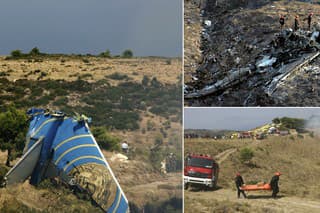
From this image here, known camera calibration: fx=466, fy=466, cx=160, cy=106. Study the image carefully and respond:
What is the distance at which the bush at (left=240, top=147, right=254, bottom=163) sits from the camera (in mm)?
4453

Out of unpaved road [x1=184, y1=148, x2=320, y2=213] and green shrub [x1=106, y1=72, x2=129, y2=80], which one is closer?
unpaved road [x1=184, y1=148, x2=320, y2=213]

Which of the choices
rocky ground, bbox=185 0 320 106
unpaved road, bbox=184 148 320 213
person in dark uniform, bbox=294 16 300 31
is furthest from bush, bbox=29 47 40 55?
person in dark uniform, bbox=294 16 300 31

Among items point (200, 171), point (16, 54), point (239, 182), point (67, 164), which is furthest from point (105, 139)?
point (16, 54)

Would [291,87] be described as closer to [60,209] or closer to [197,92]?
[197,92]

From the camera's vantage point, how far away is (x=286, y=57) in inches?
164

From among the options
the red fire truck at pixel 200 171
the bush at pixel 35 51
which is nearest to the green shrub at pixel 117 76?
the bush at pixel 35 51

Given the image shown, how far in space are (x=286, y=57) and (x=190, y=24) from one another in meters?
0.92

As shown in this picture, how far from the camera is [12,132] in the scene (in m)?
4.37

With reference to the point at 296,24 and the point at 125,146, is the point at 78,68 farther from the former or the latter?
the point at 296,24

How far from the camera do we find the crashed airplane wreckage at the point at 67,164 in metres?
4.14

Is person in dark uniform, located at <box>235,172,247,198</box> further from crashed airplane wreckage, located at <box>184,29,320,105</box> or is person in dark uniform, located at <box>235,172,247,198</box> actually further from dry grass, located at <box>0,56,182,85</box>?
dry grass, located at <box>0,56,182,85</box>

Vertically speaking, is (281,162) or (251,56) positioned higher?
(251,56)

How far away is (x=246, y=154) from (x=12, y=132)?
7.30 feet

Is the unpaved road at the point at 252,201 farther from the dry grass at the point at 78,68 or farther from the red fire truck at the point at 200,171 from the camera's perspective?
the dry grass at the point at 78,68
